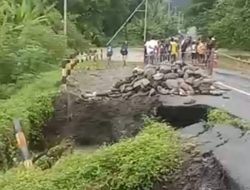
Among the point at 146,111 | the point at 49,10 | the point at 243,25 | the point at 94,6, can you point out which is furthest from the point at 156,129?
the point at 94,6

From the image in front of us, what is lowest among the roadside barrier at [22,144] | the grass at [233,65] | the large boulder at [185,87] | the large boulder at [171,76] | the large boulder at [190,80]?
the grass at [233,65]

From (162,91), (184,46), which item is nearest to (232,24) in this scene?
(184,46)

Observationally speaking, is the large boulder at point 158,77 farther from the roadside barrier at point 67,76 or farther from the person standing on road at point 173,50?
the person standing on road at point 173,50

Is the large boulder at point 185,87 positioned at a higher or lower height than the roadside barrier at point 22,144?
higher

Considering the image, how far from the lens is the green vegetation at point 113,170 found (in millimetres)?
10469

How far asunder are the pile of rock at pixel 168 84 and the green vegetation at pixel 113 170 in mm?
7863

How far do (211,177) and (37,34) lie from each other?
1865cm

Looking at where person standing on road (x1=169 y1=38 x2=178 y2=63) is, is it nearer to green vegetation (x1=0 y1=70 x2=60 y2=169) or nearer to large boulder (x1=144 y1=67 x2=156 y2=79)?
green vegetation (x1=0 y1=70 x2=60 y2=169)

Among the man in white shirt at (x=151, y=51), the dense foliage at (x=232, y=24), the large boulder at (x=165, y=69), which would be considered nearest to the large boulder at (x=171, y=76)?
the large boulder at (x=165, y=69)

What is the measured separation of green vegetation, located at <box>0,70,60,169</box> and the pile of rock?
7.30 feet

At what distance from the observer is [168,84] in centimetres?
1953

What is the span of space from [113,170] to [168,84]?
9075mm

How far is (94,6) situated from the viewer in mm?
65000

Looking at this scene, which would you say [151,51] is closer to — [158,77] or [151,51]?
[151,51]
